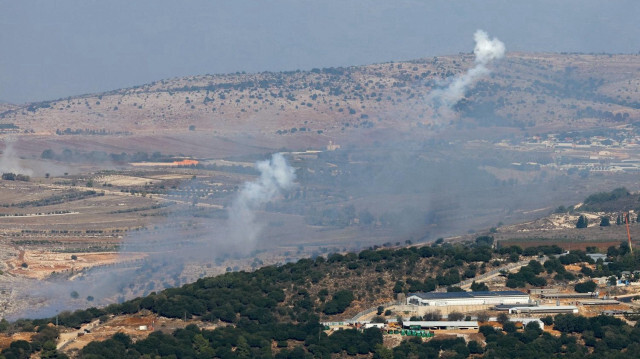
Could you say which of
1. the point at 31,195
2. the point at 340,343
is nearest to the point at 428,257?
the point at 340,343

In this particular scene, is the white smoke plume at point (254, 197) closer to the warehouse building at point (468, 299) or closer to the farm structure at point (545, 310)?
the warehouse building at point (468, 299)

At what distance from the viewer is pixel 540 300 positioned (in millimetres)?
93062

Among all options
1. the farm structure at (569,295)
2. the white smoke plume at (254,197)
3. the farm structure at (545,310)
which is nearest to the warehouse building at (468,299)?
the farm structure at (545,310)

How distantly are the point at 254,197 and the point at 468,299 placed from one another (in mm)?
71449

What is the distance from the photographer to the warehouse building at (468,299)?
297 feet

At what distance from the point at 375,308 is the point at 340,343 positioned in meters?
9.85

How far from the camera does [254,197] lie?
159750 millimetres

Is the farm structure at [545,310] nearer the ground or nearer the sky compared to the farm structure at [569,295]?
nearer the ground

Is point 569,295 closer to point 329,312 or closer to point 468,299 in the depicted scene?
point 468,299

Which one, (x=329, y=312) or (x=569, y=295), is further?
(x=569, y=295)

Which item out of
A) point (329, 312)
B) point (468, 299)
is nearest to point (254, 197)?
point (329, 312)

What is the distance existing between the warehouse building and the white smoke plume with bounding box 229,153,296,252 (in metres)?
43.1

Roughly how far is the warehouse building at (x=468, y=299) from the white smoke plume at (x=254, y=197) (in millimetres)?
43062

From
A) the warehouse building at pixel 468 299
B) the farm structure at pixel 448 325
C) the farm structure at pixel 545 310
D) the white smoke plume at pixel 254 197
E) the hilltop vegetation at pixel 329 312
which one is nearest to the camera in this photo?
the hilltop vegetation at pixel 329 312
